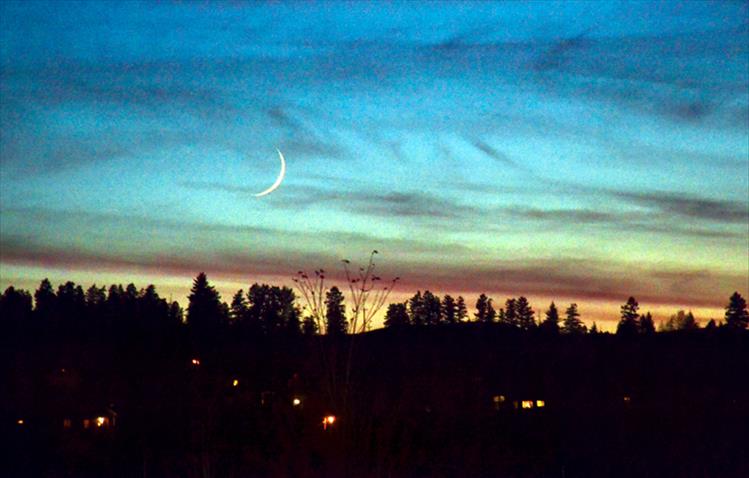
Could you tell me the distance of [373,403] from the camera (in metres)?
18.5

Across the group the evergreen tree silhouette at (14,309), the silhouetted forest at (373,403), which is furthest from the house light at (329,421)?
the evergreen tree silhouette at (14,309)

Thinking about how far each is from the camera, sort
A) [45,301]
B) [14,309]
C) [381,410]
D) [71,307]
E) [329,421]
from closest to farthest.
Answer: [329,421] → [381,410] → [71,307] → [14,309] → [45,301]

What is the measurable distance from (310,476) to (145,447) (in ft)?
23.0

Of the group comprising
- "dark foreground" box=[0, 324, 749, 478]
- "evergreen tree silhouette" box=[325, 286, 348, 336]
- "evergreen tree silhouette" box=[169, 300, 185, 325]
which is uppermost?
"evergreen tree silhouette" box=[169, 300, 185, 325]

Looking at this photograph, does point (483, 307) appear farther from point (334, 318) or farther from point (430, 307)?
point (334, 318)

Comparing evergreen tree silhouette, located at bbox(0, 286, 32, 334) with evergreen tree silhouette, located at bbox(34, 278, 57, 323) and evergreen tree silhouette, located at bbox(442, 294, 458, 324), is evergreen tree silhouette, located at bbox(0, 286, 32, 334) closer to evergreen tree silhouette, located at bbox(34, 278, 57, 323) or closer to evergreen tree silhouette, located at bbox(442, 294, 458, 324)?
evergreen tree silhouette, located at bbox(34, 278, 57, 323)

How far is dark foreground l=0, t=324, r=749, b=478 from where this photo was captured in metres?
20.0

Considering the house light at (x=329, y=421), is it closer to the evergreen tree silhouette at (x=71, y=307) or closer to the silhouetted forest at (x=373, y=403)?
the silhouetted forest at (x=373, y=403)

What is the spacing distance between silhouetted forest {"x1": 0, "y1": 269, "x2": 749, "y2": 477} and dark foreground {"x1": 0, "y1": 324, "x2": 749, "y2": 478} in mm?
80

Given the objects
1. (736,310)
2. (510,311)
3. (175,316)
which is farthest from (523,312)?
(175,316)

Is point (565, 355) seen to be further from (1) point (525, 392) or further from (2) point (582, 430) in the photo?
(2) point (582, 430)

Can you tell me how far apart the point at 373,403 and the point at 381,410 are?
2.54 meters

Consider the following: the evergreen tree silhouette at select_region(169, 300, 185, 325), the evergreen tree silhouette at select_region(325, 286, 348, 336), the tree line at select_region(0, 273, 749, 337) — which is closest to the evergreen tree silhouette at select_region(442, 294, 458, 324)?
the tree line at select_region(0, 273, 749, 337)

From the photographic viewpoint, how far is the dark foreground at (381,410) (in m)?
20.0
